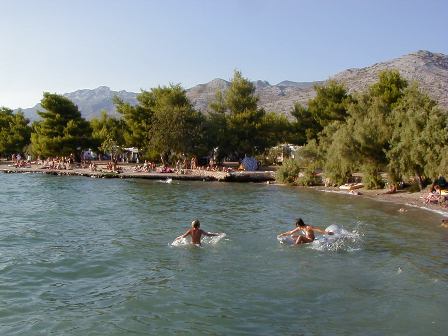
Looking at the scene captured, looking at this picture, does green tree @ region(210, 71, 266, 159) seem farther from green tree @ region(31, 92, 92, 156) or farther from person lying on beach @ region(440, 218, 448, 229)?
person lying on beach @ region(440, 218, 448, 229)

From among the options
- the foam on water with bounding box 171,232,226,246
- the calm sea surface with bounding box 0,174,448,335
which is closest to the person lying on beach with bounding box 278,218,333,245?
the calm sea surface with bounding box 0,174,448,335

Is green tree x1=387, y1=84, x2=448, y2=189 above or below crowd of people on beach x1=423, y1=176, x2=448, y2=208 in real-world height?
above

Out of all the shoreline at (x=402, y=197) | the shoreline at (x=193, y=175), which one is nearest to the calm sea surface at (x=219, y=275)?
the shoreline at (x=402, y=197)

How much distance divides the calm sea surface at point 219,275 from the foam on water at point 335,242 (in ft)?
0.37

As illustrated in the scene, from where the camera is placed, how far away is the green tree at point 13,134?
85438 millimetres

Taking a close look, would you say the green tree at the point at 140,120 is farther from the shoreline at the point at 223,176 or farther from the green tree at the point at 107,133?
the shoreline at the point at 223,176

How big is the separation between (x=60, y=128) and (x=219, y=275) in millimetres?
59578

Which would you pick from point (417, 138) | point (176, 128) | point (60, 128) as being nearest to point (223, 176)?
point (176, 128)

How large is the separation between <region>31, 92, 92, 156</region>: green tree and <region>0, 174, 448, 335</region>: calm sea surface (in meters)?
41.0

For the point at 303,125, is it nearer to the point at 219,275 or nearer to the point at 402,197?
the point at 402,197

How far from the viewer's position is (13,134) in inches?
3438

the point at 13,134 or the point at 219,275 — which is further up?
the point at 13,134

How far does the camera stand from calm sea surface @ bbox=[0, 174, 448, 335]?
39.4ft

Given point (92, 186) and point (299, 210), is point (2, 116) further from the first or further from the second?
point (299, 210)
